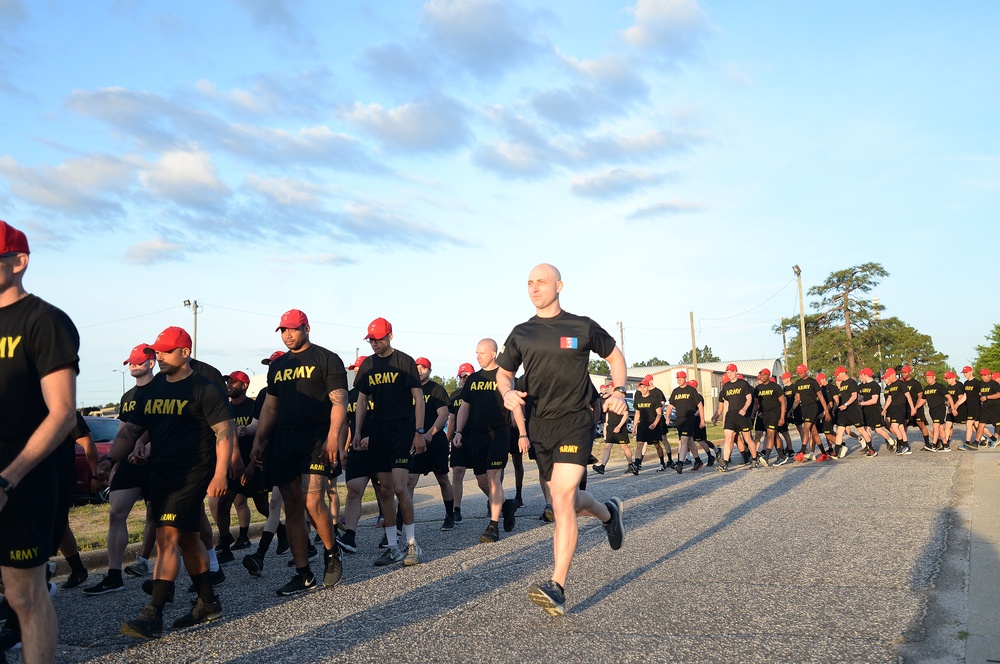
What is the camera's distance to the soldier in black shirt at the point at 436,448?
9.98m

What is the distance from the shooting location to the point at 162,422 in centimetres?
573

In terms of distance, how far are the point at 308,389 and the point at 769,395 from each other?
42.7 feet

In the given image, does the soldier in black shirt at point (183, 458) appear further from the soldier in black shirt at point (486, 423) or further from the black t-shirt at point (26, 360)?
the soldier in black shirt at point (486, 423)

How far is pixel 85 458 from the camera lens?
13.6 m

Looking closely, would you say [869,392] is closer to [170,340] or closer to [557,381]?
[557,381]

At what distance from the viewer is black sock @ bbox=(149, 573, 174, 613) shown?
5.32 m

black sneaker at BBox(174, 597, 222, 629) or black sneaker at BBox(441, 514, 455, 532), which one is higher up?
black sneaker at BBox(174, 597, 222, 629)

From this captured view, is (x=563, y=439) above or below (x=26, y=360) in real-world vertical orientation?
below

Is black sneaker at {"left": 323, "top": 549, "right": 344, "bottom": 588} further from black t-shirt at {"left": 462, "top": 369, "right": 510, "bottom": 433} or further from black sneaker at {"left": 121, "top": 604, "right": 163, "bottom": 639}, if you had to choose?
black t-shirt at {"left": 462, "top": 369, "right": 510, "bottom": 433}

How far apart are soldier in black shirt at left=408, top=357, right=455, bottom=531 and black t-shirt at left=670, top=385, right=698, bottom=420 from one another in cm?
733

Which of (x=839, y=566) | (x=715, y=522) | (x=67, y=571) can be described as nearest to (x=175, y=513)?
(x=67, y=571)

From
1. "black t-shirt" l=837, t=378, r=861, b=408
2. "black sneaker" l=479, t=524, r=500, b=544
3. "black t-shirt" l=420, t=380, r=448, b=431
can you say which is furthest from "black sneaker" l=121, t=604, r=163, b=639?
"black t-shirt" l=837, t=378, r=861, b=408

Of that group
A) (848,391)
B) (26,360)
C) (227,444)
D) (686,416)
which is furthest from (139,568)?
(848,391)

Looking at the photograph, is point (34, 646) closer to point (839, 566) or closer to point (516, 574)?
point (516, 574)
